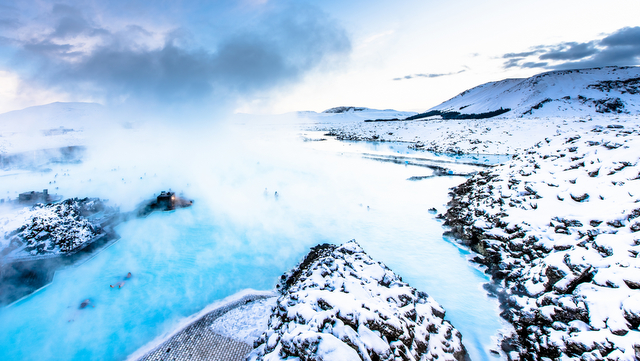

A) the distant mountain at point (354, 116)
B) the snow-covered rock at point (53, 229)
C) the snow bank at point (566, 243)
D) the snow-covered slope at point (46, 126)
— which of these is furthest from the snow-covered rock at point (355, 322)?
the distant mountain at point (354, 116)

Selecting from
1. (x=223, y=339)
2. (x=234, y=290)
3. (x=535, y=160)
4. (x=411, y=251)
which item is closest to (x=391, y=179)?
(x=535, y=160)

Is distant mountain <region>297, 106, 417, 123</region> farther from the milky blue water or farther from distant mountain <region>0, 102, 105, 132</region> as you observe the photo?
the milky blue water

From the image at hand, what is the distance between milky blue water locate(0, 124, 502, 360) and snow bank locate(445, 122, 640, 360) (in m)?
1.03

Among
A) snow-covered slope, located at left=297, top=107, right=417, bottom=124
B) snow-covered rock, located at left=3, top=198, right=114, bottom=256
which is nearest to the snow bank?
snow-covered rock, located at left=3, top=198, right=114, bottom=256

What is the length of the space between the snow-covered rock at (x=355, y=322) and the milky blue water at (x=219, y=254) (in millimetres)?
1327

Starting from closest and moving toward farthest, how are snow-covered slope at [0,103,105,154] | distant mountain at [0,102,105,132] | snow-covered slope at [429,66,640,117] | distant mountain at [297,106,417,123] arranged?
1. snow-covered slope at [0,103,105,154]
2. snow-covered slope at [429,66,640,117]
3. distant mountain at [0,102,105,132]
4. distant mountain at [297,106,417,123]

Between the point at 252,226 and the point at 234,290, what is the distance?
16.2 ft

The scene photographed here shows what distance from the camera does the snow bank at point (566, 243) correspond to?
499 centimetres

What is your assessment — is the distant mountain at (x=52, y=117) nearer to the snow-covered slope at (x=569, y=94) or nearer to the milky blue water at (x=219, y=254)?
the milky blue water at (x=219, y=254)

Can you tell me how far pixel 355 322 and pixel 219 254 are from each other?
8.00 metres

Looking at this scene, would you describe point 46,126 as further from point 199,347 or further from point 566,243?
point 566,243

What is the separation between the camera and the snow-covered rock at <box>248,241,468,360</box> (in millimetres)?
4430

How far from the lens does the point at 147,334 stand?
22.5 ft

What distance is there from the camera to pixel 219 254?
35.6 ft
